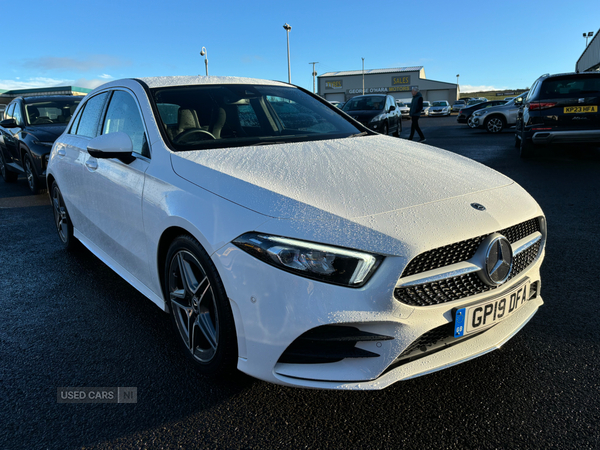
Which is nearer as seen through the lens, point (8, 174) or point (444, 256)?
point (444, 256)

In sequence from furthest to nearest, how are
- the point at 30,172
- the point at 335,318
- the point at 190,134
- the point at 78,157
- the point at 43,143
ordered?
1. the point at 30,172
2. the point at 43,143
3. the point at 78,157
4. the point at 190,134
5. the point at 335,318

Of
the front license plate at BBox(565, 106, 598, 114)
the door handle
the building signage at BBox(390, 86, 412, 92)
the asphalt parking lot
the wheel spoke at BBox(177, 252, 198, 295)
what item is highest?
the building signage at BBox(390, 86, 412, 92)

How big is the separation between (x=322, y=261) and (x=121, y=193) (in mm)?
1606

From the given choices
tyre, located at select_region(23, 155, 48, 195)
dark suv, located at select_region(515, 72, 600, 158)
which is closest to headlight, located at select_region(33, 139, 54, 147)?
tyre, located at select_region(23, 155, 48, 195)

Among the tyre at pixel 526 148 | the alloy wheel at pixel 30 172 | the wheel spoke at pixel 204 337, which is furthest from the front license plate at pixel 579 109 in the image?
the alloy wheel at pixel 30 172

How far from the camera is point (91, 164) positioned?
3408 mm

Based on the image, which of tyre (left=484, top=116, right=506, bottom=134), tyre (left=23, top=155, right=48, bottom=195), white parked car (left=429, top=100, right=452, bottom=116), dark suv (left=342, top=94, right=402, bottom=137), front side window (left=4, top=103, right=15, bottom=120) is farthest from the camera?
white parked car (left=429, top=100, right=452, bottom=116)

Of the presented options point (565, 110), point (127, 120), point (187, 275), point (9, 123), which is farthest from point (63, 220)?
point (565, 110)

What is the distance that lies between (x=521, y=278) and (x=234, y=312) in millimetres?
1320

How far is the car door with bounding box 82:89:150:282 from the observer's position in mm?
2725

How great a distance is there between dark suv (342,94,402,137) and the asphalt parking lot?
11059mm

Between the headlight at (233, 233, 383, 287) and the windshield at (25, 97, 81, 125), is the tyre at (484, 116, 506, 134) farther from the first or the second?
the headlight at (233, 233, 383, 287)

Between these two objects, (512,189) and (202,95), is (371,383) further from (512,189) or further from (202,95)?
(202,95)

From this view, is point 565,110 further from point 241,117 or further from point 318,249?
point 318,249
